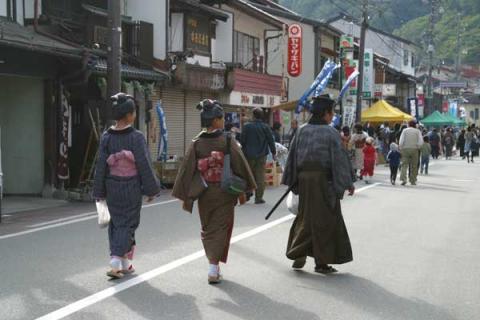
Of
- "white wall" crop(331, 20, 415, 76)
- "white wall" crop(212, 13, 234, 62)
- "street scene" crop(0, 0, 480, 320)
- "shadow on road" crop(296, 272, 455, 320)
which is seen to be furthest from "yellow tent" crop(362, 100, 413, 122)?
"shadow on road" crop(296, 272, 455, 320)

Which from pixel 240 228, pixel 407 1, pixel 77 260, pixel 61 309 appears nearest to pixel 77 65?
pixel 240 228

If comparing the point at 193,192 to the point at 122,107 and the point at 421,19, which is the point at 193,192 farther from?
the point at 421,19

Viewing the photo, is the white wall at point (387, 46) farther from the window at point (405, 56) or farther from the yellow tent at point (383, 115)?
the yellow tent at point (383, 115)

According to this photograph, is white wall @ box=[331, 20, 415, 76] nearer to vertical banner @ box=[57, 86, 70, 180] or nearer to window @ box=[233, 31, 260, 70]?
window @ box=[233, 31, 260, 70]

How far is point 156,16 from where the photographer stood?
20.6m

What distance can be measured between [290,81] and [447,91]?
4833cm

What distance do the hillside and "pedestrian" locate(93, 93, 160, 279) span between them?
3217cm

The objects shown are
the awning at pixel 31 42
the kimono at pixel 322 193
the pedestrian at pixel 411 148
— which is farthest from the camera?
the pedestrian at pixel 411 148

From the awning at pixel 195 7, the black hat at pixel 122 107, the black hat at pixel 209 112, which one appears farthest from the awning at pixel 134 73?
the black hat at pixel 209 112

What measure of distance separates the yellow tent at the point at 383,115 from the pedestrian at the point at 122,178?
28175 mm

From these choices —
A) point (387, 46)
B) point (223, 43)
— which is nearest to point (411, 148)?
point (223, 43)

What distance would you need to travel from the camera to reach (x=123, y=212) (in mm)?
6906

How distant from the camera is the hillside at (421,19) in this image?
2048 inches

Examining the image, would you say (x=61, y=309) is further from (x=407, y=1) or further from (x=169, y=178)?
(x=407, y=1)
